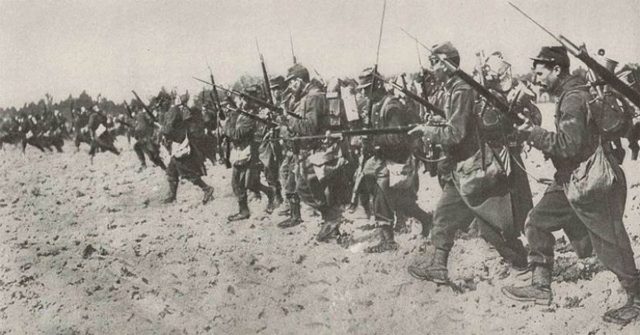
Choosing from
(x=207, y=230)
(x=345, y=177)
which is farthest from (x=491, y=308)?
(x=207, y=230)

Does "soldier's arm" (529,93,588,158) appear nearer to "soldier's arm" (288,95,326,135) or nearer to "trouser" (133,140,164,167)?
"soldier's arm" (288,95,326,135)

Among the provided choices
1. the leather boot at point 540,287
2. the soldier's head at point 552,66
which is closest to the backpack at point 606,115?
the soldier's head at point 552,66

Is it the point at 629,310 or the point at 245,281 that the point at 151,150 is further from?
the point at 629,310

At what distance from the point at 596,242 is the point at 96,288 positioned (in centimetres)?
565

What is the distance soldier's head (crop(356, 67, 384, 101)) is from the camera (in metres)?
7.67

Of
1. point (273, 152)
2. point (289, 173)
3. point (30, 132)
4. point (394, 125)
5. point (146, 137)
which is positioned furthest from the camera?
point (30, 132)

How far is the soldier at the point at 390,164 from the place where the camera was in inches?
299

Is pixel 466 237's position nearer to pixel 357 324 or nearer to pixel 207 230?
pixel 357 324

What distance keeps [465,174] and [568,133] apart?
1.22 m

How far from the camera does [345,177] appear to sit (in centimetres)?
907

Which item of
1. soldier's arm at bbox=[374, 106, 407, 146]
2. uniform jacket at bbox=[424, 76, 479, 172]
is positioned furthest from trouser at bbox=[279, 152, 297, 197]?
uniform jacket at bbox=[424, 76, 479, 172]

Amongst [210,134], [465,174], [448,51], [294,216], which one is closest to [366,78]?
[448,51]

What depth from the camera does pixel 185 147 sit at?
11344 millimetres

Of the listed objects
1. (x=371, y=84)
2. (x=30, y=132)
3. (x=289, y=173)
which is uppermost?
(x=30, y=132)
